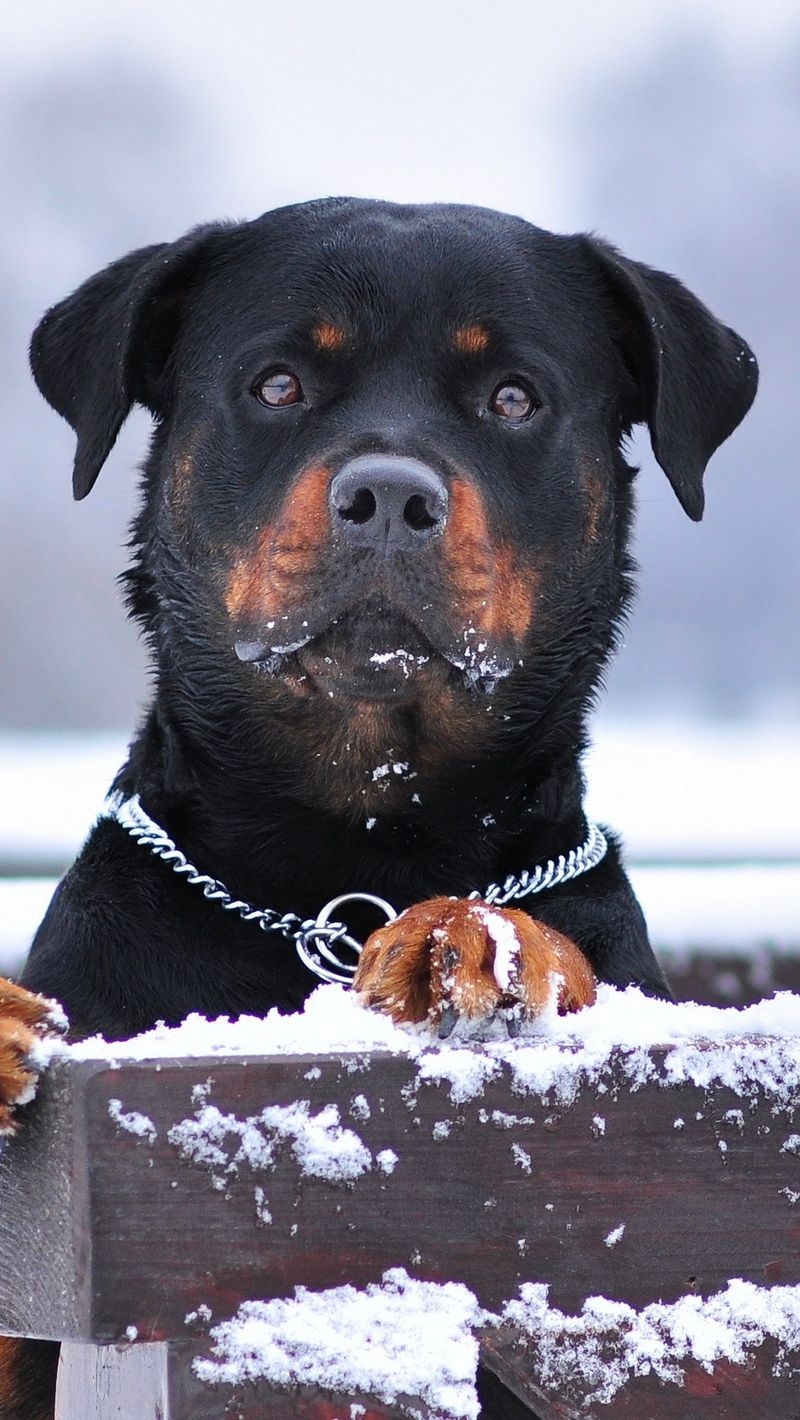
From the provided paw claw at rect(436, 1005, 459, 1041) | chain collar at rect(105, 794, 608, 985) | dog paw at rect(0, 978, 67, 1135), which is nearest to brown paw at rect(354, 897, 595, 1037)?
paw claw at rect(436, 1005, 459, 1041)

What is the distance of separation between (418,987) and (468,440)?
113cm

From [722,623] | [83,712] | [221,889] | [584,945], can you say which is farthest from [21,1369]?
[83,712]

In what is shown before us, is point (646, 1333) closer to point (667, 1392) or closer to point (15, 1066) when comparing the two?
point (667, 1392)

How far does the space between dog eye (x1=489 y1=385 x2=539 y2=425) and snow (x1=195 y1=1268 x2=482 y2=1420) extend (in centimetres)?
160

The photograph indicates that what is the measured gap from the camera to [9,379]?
1088 cm

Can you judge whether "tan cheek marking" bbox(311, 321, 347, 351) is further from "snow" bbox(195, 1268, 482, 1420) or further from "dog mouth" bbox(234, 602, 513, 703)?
"snow" bbox(195, 1268, 482, 1420)

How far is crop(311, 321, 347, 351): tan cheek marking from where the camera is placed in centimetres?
254

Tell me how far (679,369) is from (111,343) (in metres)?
0.94

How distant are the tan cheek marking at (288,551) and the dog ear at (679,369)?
704mm

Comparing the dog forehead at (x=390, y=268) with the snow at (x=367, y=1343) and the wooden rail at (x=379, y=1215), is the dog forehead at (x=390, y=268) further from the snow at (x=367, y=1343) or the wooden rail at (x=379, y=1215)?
the snow at (x=367, y=1343)

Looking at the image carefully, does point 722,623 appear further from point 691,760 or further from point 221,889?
point 221,889

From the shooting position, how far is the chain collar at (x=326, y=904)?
225cm

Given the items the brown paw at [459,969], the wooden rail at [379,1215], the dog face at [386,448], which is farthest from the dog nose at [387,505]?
the wooden rail at [379,1215]

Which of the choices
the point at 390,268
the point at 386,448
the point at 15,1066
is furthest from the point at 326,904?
the point at 15,1066
